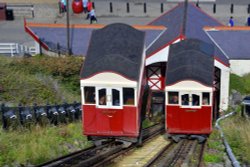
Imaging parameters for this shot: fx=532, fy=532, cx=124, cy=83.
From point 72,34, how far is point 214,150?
16.1 metres

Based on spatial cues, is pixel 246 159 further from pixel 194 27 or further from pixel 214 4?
pixel 214 4

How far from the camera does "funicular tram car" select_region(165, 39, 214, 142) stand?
18109mm

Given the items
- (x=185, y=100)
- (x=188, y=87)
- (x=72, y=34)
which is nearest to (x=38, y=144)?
(x=185, y=100)

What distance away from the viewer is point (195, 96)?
18.1 m

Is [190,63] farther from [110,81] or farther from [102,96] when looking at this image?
[102,96]

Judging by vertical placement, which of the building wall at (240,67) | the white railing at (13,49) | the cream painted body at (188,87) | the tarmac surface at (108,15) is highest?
the tarmac surface at (108,15)

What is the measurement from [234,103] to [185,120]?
9.26m

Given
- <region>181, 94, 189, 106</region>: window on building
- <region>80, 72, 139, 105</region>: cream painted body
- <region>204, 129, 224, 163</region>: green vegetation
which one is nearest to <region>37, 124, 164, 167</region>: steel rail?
<region>80, 72, 139, 105</region>: cream painted body

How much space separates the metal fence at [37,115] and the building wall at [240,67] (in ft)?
41.0

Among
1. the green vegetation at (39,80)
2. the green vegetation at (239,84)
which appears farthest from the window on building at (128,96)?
the green vegetation at (239,84)

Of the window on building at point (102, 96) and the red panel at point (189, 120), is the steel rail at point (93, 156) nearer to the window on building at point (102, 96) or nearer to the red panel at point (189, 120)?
the red panel at point (189, 120)

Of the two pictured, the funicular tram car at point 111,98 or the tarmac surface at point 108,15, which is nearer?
the funicular tram car at point 111,98

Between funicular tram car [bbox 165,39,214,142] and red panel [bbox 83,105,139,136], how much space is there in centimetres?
204

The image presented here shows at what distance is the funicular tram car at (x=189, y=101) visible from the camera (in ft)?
59.4
